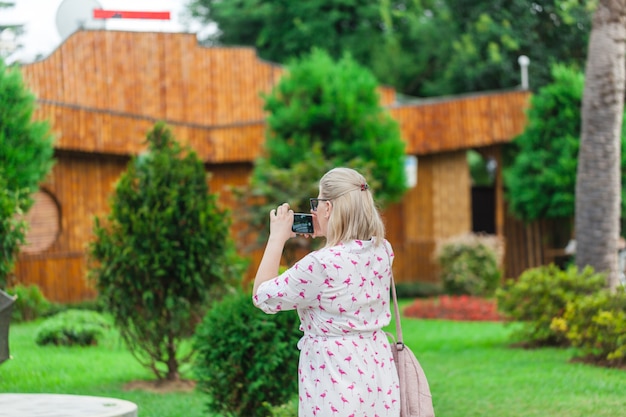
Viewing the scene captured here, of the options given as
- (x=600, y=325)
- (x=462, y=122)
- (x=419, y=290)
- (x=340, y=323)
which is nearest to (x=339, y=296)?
(x=340, y=323)

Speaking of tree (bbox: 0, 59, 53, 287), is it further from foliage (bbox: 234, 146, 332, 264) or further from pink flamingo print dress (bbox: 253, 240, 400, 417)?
pink flamingo print dress (bbox: 253, 240, 400, 417)

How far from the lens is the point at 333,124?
19.7 m

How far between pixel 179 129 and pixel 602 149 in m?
10.0

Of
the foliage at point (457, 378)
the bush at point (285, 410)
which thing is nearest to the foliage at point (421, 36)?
the foliage at point (457, 378)

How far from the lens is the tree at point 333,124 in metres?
19.4

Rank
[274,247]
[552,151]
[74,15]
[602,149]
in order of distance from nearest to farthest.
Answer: [274,247]
[602,149]
[74,15]
[552,151]

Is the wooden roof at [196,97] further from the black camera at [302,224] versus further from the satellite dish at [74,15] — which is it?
the black camera at [302,224]

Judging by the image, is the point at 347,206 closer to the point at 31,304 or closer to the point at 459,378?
the point at 459,378

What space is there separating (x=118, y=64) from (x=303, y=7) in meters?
13.6

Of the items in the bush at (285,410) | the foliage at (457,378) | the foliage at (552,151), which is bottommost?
the foliage at (457,378)

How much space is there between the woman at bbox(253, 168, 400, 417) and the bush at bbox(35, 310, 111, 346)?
8885mm

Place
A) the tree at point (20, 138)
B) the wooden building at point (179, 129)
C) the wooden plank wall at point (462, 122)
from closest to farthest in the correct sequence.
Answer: the tree at point (20, 138) < the wooden building at point (179, 129) < the wooden plank wall at point (462, 122)

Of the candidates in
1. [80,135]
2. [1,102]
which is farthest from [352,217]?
[80,135]

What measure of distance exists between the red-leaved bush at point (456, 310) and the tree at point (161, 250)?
7984 millimetres
